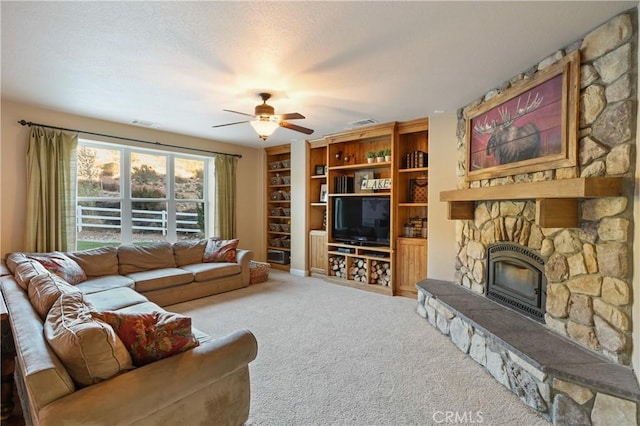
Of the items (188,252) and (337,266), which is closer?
(188,252)

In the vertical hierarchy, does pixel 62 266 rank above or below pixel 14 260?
below

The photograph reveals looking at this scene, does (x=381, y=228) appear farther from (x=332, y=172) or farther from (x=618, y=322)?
(x=618, y=322)

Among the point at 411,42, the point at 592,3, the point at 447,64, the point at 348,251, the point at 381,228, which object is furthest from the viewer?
the point at 348,251

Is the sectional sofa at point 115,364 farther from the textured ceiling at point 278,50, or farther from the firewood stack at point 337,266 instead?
the firewood stack at point 337,266

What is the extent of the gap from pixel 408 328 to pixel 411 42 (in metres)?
2.72

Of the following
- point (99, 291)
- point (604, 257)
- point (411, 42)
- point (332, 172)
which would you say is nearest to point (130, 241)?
point (99, 291)

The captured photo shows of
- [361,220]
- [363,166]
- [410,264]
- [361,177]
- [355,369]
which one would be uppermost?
[363,166]

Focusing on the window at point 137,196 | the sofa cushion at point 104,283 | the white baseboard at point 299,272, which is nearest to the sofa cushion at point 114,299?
the sofa cushion at point 104,283

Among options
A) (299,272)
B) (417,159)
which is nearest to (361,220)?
(417,159)

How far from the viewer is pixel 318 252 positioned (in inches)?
218

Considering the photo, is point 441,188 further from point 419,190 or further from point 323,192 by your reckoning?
point 323,192

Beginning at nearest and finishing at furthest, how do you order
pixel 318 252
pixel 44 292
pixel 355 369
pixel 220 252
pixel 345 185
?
pixel 44 292, pixel 355 369, pixel 220 252, pixel 345 185, pixel 318 252

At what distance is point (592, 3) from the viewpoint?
1.80 metres

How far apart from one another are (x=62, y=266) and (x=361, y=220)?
3893 millimetres
